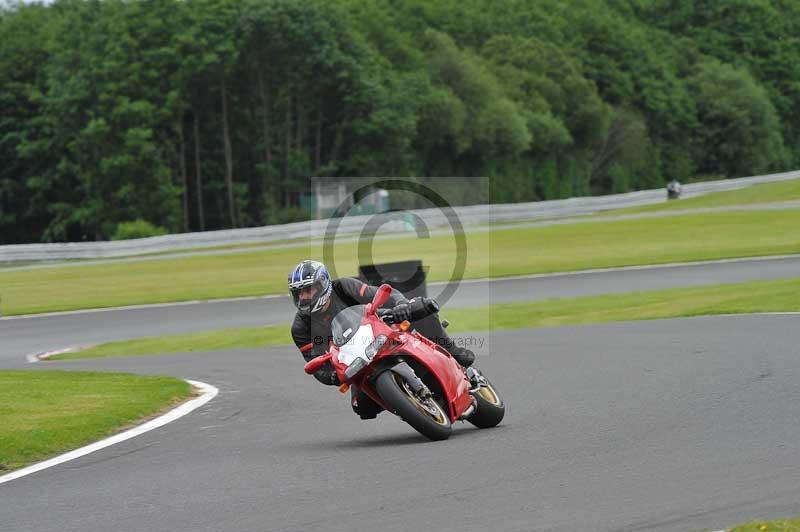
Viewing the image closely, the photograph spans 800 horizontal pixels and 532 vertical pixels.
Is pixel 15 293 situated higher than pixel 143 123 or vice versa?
pixel 143 123

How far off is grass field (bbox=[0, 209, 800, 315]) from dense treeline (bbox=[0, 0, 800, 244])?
22.6m

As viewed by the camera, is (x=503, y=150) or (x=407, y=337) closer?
(x=407, y=337)

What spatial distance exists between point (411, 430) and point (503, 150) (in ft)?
247

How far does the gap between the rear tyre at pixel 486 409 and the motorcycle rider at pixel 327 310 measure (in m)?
0.29

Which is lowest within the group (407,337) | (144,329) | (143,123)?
(144,329)

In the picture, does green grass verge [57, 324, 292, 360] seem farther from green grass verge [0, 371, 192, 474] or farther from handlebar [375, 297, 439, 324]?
handlebar [375, 297, 439, 324]

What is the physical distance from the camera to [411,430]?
32.1 feet

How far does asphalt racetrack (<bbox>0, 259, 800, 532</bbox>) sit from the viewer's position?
6336 mm

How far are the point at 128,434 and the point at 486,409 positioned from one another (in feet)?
10.3

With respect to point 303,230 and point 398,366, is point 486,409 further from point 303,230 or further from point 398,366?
point 303,230

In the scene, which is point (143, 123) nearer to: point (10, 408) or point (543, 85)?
point (543, 85)

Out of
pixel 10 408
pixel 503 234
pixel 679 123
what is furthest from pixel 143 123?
pixel 10 408

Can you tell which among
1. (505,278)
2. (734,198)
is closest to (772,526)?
(505,278)

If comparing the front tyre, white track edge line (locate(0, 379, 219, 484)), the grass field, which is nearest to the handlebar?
the front tyre
